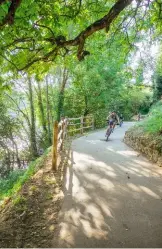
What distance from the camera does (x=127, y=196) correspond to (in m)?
5.58

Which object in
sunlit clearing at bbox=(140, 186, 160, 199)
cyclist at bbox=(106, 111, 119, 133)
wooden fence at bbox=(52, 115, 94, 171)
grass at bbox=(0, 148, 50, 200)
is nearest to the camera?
sunlit clearing at bbox=(140, 186, 160, 199)

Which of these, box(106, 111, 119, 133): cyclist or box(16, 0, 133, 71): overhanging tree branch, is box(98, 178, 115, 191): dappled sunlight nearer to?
box(16, 0, 133, 71): overhanging tree branch

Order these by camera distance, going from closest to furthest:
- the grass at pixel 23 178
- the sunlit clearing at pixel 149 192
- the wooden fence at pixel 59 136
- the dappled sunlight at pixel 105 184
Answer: the sunlit clearing at pixel 149 192 → the dappled sunlight at pixel 105 184 → the grass at pixel 23 178 → the wooden fence at pixel 59 136

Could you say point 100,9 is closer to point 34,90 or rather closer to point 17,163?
point 17,163

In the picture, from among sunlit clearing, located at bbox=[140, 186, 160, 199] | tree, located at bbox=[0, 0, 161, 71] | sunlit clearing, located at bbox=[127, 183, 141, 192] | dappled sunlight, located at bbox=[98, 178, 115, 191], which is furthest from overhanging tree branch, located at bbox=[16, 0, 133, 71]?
sunlit clearing, located at bbox=[140, 186, 160, 199]

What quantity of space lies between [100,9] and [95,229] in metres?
5.45

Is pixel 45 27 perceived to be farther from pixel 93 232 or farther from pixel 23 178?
pixel 23 178

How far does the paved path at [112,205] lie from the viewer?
3.89 m

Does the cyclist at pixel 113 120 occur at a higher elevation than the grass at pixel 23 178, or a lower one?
higher

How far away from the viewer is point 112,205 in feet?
16.7

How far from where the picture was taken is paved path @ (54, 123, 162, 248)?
389 centimetres

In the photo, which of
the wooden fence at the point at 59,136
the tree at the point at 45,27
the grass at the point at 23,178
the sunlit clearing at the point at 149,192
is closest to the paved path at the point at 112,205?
the sunlit clearing at the point at 149,192

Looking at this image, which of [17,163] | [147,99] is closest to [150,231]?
[17,163]

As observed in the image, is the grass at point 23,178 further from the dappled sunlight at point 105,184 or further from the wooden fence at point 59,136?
the dappled sunlight at point 105,184
